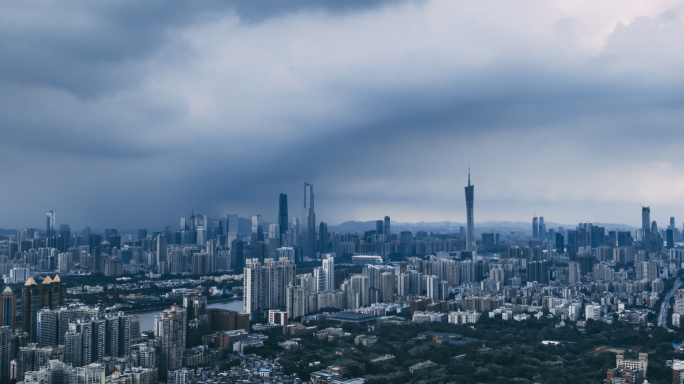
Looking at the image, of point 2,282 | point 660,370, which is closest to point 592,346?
point 660,370

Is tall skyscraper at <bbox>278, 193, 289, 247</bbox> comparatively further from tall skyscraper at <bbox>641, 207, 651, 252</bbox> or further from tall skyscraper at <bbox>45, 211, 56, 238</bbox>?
tall skyscraper at <bbox>641, 207, 651, 252</bbox>

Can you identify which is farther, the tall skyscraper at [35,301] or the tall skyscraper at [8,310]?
the tall skyscraper at [8,310]

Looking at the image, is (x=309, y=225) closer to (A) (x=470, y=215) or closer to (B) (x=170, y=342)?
(A) (x=470, y=215)

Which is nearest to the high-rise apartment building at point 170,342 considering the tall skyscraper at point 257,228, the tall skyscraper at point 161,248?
the tall skyscraper at point 161,248

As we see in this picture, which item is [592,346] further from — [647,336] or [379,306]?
[379,306]

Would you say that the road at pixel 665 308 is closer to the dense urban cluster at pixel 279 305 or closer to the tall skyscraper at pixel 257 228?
the dense urban cluster at pixel 279 305

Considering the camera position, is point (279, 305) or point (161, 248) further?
point (161, 248)

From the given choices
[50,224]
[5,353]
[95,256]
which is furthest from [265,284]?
[50,224]
